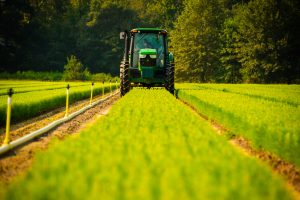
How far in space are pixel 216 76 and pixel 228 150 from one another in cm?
5594

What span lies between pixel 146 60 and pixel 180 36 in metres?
41.7

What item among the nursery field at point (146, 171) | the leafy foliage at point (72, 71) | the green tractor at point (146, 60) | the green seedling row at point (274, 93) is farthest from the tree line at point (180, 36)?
the nursery field at point (146, 171)

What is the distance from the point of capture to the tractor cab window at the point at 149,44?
21578 mm

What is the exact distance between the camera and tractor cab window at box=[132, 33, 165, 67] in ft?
70.8

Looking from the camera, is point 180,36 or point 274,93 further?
point 180,36

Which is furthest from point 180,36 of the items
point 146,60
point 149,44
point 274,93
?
point 146,60

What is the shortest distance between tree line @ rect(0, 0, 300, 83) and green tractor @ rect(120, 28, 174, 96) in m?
32.3

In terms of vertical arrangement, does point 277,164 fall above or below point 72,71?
below

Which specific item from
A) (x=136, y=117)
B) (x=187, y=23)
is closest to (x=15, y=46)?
(x=187, y=23)

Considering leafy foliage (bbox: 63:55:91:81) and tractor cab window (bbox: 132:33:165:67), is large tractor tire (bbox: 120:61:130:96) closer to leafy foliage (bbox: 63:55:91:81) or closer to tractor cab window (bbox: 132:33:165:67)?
tractor cab window (bbox: 132:33:165:67)

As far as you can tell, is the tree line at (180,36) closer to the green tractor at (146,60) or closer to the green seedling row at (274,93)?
the green seedling row at (274,93)

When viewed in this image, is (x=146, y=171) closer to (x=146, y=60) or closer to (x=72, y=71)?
(x=146, y=60)

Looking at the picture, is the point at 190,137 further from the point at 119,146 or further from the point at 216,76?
the point at 216,76

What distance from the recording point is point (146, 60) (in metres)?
21.0
